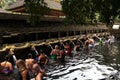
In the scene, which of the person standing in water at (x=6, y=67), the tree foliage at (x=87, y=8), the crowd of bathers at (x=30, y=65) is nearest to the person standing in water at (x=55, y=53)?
the crowd of bathers at (x=30, y=65)

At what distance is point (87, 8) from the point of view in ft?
38.1

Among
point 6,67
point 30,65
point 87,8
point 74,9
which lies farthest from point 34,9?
point 6,67

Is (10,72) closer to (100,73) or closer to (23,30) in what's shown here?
(100,73)

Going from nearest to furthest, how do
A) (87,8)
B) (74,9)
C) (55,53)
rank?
1. (74,9)
2. (87,8)
3. (55,53)

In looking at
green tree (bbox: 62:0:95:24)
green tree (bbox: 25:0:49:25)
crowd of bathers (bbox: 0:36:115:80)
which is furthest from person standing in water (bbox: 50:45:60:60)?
green tree (bbox: 25:0:49:25)

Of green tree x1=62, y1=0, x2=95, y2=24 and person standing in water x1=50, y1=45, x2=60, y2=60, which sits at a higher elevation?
green tree x1=62, y1=0, x2=95, y2=24

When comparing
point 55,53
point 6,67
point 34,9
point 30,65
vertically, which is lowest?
point 55,53

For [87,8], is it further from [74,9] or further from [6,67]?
[6,67]

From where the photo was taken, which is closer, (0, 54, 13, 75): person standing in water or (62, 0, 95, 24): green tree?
(62, 0, 95, 24): green tree

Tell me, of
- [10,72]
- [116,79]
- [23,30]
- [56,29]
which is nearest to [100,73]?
[116,79]

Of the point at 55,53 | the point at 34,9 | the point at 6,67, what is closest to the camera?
the point at 34,9

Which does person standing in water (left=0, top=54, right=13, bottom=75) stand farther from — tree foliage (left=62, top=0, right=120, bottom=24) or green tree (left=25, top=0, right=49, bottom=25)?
green tree (left=25, top=0, right=49, bottom=25)

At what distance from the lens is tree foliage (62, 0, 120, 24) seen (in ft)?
33.8

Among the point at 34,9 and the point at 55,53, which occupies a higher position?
the point at 34,9
